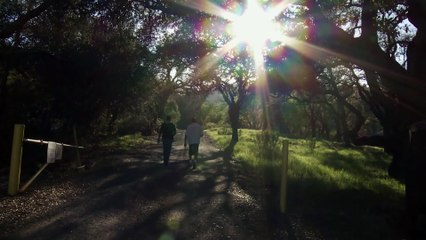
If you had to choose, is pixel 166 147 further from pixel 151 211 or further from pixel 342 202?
pixel 151 211

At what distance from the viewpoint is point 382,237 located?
312 inches

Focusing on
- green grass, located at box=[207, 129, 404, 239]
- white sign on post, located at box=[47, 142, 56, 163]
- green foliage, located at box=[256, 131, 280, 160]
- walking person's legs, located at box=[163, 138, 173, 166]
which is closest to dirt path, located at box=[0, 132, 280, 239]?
white sign on post, located at box=[47, 142, 56, 163]

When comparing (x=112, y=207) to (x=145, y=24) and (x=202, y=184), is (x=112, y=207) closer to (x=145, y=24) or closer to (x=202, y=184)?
(x=202, y=184)

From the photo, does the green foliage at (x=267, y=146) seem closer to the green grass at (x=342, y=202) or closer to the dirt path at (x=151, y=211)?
the green grass at (x=342, y=202)

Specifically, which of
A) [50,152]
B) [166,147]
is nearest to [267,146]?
[166,147]

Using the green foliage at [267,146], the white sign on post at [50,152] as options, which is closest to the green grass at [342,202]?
the green foliage at [267,146]

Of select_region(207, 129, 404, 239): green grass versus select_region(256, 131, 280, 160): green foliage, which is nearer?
select_region(207, 129, 404, 239): green grass

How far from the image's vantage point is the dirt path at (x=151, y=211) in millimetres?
7020

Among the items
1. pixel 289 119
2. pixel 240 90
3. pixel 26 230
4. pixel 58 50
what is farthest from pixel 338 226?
pixel 289 119

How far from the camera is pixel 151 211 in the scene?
859cm

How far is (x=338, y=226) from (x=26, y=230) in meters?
5.16

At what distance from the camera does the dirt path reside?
23.0 feet

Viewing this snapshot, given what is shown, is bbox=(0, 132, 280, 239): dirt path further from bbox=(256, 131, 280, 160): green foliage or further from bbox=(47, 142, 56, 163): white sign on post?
bbox=(256, 131, 280, 160): green foliage

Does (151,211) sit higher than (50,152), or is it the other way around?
(50,152)
